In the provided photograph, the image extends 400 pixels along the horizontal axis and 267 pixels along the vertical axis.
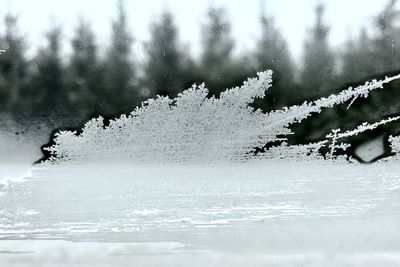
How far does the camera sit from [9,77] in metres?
1.31

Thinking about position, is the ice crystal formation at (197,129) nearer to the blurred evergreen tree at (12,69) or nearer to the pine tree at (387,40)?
the pine tree at (387,40)

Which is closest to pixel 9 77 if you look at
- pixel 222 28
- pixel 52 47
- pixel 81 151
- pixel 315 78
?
pixel 52 47

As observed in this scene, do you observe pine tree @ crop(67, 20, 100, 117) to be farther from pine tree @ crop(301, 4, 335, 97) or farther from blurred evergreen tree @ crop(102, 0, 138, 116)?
pine tree @ crop(301, 4, 335, 97)

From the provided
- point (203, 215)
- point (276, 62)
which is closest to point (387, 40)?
point (276, 62)

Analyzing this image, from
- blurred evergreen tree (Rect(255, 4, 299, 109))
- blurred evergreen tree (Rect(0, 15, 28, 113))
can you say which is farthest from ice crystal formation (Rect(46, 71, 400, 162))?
blurred evergreen tree (Rect(0, 15, 28, 113))

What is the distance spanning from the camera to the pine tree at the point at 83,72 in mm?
1312

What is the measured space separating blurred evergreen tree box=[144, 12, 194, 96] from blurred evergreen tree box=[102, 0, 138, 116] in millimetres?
49

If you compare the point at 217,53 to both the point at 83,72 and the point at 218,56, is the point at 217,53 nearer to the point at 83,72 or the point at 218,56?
the point at 218,56

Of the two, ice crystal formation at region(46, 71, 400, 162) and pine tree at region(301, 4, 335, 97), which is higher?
pine tree at region(301, 4, 335, 97)

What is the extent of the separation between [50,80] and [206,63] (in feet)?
1.39

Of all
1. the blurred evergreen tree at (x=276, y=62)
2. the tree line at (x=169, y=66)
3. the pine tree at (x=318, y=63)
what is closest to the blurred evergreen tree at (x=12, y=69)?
the tree line at (x=169, y=66)

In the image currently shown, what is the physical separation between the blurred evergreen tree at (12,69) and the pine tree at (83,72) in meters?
0.13

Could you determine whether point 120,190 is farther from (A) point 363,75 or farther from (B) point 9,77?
(A) point 363,75

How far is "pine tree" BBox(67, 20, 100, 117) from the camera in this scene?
131cm
